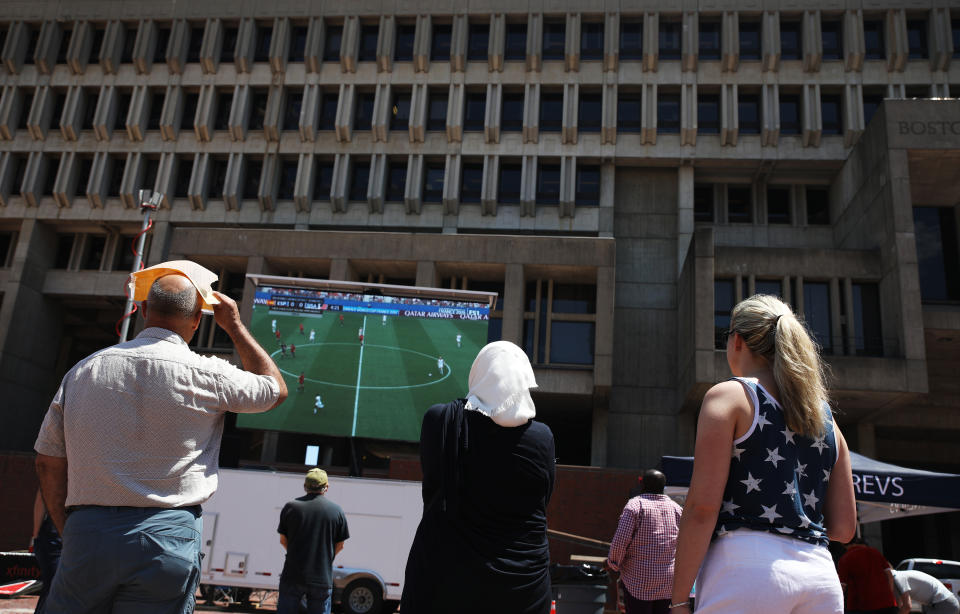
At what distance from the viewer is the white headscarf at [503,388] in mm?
3115

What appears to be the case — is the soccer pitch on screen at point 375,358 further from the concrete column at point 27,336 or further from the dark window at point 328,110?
the concrete column at point 27,336

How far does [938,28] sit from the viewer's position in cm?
3181

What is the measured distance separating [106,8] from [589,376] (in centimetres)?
3005

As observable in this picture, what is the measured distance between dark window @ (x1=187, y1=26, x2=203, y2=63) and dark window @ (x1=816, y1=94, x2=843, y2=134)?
97.0ft

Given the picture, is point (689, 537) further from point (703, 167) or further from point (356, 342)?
point (703, 167)

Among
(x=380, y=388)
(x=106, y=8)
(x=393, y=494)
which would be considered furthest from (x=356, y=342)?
(x=106, y=8)

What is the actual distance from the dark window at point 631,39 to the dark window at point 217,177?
19.7m

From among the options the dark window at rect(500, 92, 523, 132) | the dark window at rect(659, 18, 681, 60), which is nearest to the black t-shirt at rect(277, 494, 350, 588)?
the dark window at rect(500, 92, 523, 132)

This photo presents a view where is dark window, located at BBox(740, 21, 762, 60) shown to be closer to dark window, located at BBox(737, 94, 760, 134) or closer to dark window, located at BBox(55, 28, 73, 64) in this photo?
dark window, located at BBox(737, 94, 760, 134)

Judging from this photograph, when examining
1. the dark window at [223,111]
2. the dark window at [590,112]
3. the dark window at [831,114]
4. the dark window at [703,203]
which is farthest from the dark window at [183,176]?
the dark window at [831,114]

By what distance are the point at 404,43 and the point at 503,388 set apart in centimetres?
3599

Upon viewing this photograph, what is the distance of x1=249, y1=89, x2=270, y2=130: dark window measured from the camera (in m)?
36.4

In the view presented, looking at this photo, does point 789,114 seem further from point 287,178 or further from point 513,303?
point 287,178

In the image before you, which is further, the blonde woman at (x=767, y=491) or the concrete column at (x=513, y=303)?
the concrete column at (x=513, y=303)
